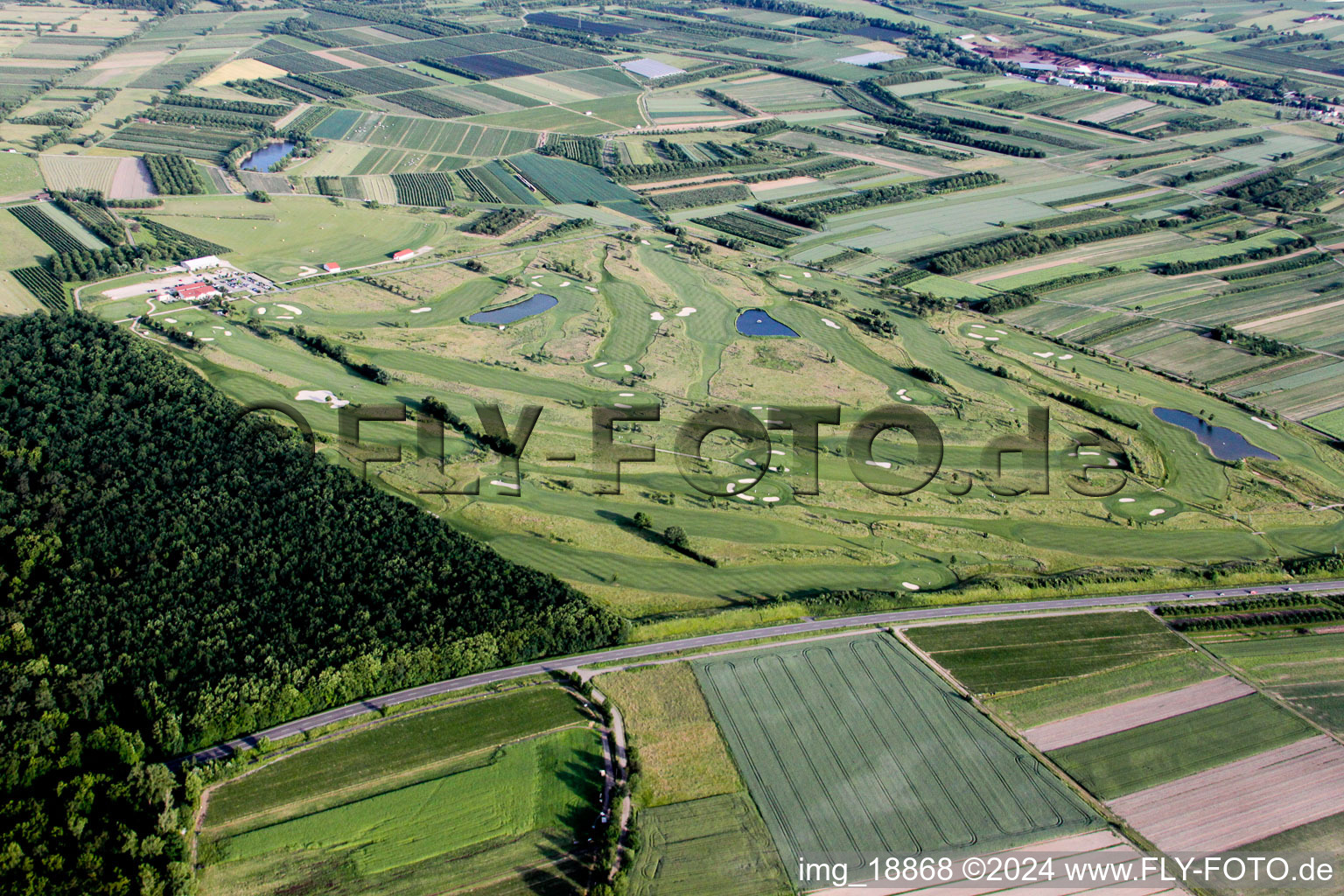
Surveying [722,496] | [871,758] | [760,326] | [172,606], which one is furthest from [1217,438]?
[172,606]

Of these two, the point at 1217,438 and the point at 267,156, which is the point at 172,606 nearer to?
the point at 1217,438

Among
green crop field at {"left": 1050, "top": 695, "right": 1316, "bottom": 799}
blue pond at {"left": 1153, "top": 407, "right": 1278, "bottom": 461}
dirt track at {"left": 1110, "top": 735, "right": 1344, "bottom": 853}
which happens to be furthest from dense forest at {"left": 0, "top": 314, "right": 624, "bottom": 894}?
blue pond at {"left": 1153, "top": 407, "right": 1278, "bottom": 461}

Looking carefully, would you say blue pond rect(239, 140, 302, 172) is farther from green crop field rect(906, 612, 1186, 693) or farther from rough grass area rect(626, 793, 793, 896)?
rough grass area rect(626, 793, 793, 896)

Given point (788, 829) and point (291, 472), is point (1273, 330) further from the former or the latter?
point (291, 472)

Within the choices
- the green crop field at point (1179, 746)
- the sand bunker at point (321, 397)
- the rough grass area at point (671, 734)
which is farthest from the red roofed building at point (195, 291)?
the green crop field at point (1179, 746)

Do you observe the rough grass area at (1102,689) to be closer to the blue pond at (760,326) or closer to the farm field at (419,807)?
the farm field at (419,807)
